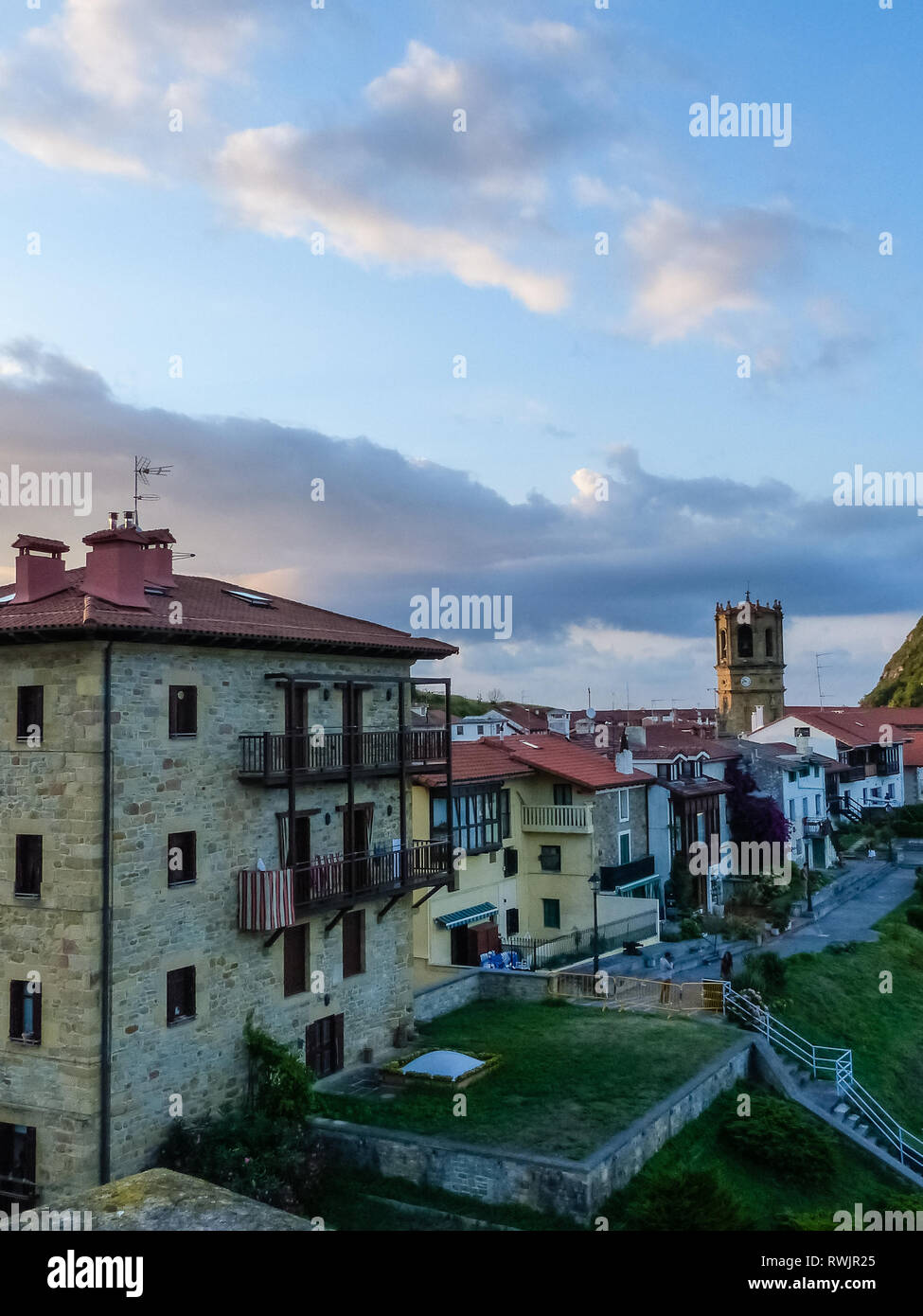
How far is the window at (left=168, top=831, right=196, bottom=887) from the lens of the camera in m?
21.4

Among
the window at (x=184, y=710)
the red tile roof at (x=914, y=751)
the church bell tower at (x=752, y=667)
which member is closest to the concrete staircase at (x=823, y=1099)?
the window at (x=184, y=710)

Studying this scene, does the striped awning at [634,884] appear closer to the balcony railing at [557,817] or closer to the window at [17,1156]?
the balcony railing at [557,817]

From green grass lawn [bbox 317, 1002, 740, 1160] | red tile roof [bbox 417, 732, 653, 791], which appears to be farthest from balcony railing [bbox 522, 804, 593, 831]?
green grass lawn [bbox 317, 1002, 740, 1160]

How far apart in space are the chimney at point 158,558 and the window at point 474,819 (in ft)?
48.3

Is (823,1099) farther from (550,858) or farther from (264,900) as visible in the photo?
(264,900)

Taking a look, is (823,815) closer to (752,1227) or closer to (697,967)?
(697,967)

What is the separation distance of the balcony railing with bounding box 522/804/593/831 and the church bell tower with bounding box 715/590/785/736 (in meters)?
45.4

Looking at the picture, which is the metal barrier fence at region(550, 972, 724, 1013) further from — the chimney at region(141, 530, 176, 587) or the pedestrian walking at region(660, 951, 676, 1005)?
the chimney at region(141, 530, 176, 587)

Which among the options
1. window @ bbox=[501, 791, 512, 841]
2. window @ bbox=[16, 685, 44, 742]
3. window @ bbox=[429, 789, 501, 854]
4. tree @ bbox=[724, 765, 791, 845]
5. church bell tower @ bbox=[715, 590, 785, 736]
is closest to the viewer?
window @ bbox=[16, 685, 44, 742]

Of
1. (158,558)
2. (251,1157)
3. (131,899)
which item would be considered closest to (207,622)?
(158,558)

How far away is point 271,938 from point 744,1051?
519 inches

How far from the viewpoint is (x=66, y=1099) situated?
19734 millimetres

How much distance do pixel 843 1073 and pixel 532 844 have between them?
621 inches

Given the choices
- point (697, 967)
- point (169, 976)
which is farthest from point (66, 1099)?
point (697, 967)
